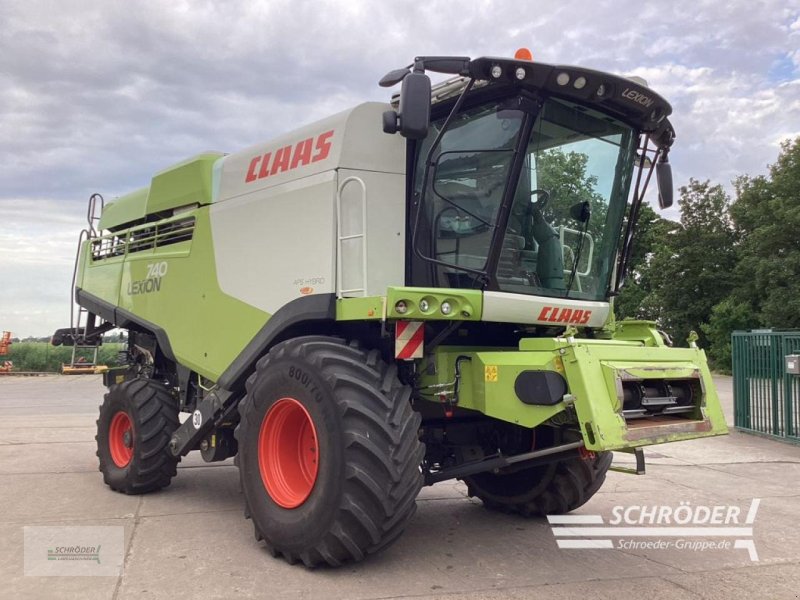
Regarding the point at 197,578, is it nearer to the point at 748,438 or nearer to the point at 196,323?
the point at 196,323

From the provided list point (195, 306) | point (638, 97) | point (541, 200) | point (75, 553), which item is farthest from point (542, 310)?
point (75, 553)

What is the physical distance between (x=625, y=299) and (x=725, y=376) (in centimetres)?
1099

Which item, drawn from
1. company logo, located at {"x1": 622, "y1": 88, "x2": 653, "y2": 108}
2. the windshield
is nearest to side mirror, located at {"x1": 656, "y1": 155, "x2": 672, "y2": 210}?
the windshield

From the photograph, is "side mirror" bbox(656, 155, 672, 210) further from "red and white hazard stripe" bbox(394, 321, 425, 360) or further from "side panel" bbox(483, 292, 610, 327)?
"red and white hazard stripe" bbox(394, 321, 425, 360)

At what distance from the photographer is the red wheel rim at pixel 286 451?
4762 mm

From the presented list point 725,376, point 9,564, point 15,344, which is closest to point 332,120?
point 9,564

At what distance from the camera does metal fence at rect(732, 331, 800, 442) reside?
10.4 meters

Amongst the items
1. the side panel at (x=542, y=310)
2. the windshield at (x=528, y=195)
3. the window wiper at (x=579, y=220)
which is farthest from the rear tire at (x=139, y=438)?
the window wiper at (x=579, y=220)

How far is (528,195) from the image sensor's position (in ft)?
15.7

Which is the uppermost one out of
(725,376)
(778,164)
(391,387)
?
(778,164)

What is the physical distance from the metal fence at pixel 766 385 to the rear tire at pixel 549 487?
617 centimetres

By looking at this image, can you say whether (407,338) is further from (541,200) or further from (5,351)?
(5,351)

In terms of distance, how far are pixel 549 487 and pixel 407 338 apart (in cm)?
211

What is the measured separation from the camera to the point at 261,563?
4555 mm
